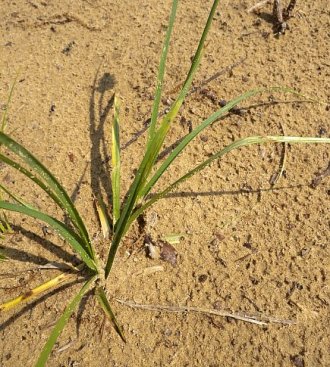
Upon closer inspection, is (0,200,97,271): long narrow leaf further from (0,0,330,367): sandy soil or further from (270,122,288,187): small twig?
(270,122,288,187): small twig

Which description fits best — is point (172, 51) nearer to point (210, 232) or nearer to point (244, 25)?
point (244, 25)

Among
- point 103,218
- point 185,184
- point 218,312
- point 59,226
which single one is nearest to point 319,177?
point 185,184

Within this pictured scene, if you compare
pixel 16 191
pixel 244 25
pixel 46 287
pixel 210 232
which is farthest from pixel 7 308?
pixel 244 25

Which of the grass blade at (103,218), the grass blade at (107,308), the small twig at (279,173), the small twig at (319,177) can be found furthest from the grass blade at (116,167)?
the small twig at (319,177)

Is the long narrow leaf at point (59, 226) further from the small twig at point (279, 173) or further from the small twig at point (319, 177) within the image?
the small twig at point (319, 177)

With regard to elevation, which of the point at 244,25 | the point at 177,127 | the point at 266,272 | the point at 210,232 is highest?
the point at 244,25
